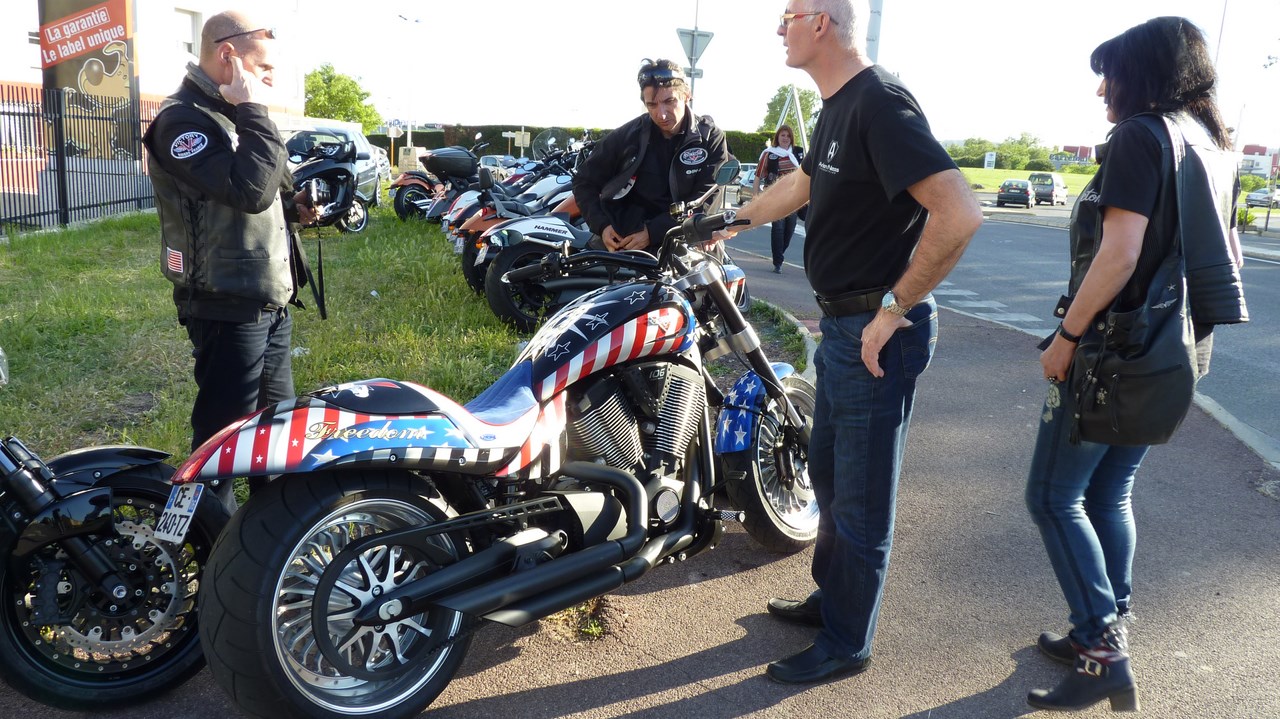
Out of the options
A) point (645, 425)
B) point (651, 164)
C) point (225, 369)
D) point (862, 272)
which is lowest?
point (645, 425)

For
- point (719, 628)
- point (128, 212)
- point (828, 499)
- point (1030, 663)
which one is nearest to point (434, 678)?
point (719, 628)

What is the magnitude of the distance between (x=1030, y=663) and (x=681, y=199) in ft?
9.89

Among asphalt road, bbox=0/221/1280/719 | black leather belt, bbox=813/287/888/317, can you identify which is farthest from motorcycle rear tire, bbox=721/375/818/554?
black leather belt, bbox=813/287/888/317

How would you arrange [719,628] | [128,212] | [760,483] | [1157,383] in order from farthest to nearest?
[128,212], [760,483], [719,628], [1157,383]

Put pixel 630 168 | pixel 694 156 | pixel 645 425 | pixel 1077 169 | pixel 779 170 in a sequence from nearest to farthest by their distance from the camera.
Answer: pixel 645 425 → pixel 694 156 → pixel 630 168 → pixel 779 170 → pixel 1077 169

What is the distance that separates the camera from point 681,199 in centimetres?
528

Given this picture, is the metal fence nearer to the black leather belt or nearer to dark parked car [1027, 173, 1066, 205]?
the black leather belt

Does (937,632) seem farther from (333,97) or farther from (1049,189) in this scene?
(333,97)

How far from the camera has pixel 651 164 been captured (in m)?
5.36

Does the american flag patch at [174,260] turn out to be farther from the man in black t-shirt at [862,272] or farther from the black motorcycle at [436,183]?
the black motorcycle at [436,183]

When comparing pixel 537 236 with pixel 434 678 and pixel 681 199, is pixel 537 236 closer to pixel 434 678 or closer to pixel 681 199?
pixel 681 199

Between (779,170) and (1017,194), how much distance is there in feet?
97.0

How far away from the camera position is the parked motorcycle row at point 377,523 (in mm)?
2428

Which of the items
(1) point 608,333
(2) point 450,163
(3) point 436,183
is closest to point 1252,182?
(3) point 436,183
